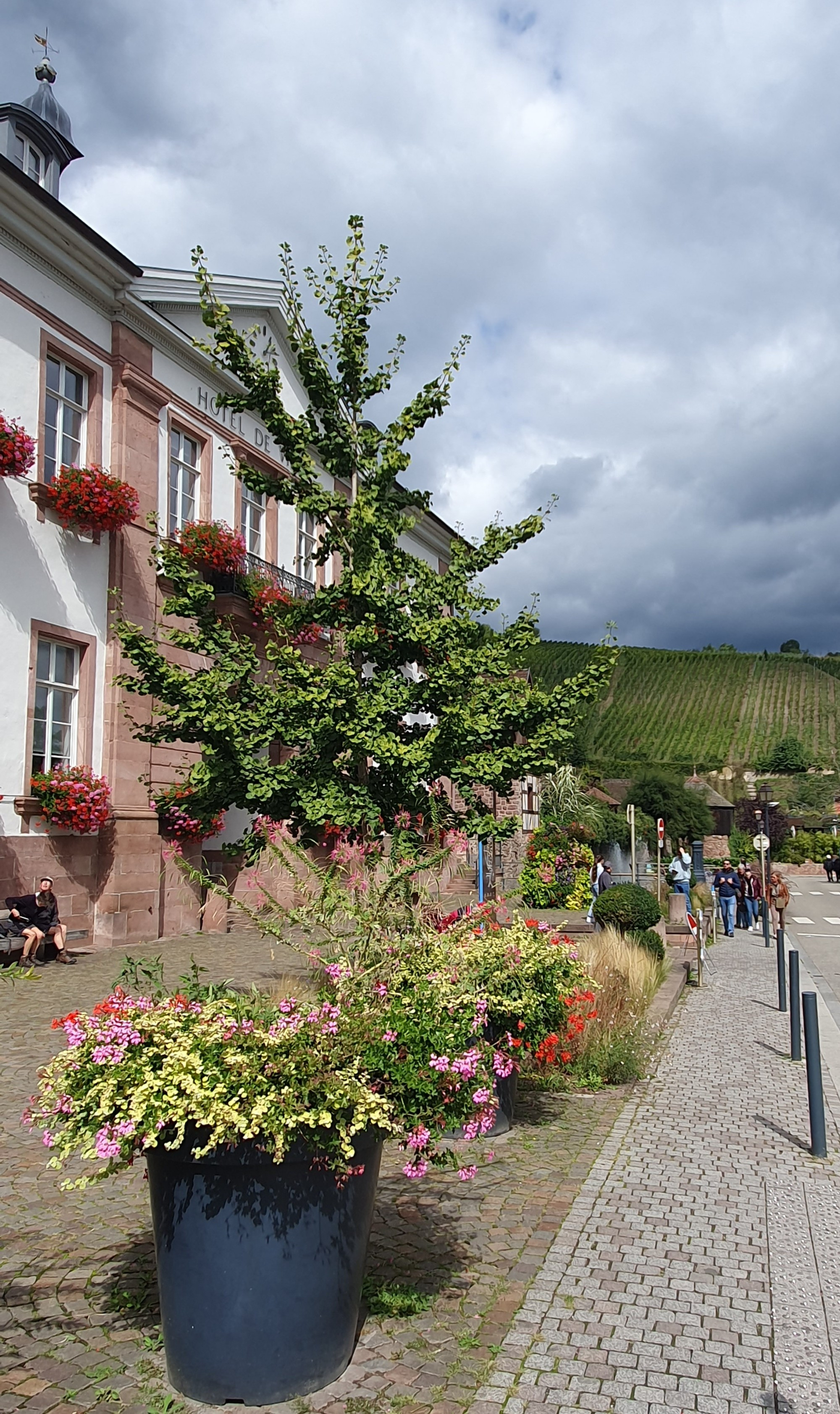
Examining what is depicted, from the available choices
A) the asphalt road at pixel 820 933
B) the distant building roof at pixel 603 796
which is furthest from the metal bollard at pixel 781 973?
the distant building roof at pixel 603 796

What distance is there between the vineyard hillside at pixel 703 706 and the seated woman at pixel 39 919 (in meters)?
71.3

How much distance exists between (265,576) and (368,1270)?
1214cm

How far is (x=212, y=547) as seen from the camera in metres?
16.4

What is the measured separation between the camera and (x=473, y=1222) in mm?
5008

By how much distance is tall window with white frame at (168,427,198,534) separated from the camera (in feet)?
57.0

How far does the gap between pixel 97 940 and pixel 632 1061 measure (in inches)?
367

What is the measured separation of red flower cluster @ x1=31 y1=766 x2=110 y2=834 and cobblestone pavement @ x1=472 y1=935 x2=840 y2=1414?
29.2 feet

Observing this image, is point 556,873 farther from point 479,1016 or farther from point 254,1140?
point 254,1140

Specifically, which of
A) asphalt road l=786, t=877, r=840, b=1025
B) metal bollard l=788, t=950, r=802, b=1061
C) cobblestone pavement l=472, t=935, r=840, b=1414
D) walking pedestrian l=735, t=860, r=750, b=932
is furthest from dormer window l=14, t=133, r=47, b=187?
→ walking pedestrian l=735, t=860, r=750, b=932

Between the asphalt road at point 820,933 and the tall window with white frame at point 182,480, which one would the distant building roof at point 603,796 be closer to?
the asphalt road at point 820,933

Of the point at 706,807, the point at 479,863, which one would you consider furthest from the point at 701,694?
the point at 479,863

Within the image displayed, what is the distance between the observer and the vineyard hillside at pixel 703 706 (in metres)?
96.3

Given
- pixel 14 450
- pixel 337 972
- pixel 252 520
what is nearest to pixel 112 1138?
pixel 337 972

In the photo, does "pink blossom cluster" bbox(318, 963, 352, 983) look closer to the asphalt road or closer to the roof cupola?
the asphalt road
